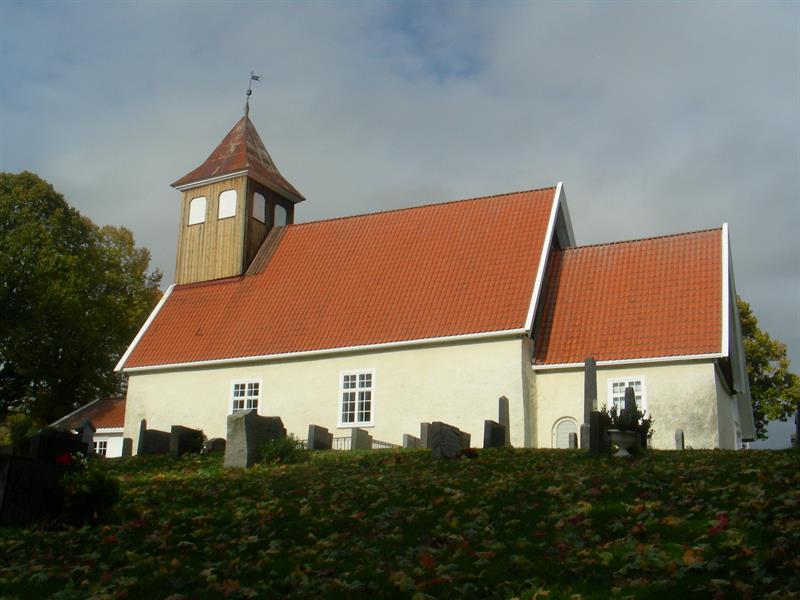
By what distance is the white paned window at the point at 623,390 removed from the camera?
2459 cm

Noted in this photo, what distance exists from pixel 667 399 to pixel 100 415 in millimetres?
24818

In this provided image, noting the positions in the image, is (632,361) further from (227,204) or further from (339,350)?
(227,204)

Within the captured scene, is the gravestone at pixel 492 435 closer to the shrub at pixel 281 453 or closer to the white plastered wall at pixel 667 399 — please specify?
the shrub at pixel 281 453

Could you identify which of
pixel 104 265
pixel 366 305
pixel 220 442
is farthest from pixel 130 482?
pixel 104 265

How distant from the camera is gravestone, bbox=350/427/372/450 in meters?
23.4

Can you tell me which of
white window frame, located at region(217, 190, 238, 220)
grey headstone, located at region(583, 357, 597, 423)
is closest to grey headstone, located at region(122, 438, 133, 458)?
white window frame, located at region(217, 190, 238, 220)

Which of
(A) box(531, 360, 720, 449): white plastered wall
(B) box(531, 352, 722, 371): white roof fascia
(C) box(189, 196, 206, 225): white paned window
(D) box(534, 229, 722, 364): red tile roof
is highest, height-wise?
(C) box(189, 196, 206, 225): white paned window

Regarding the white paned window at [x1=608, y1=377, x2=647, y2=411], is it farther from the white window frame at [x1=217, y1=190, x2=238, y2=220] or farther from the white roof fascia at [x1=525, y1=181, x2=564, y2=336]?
the white window frame at [x1=217, y1=190, x2=238, y2=220]

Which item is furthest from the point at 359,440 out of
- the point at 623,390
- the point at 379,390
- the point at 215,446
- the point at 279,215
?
the point at 279,215

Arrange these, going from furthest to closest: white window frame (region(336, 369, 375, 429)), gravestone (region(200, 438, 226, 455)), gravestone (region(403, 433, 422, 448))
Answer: white window frame (region(336, 369, 375, 429))
gravestone (region(200, 438, 226, 455))
gravestone (region(403, 433, 422, 448))

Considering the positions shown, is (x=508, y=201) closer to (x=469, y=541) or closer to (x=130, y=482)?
(x=130, y=482)

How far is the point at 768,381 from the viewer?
131 feet

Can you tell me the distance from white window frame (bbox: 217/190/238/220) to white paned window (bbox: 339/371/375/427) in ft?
30.5

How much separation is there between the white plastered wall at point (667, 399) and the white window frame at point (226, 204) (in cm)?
1399
